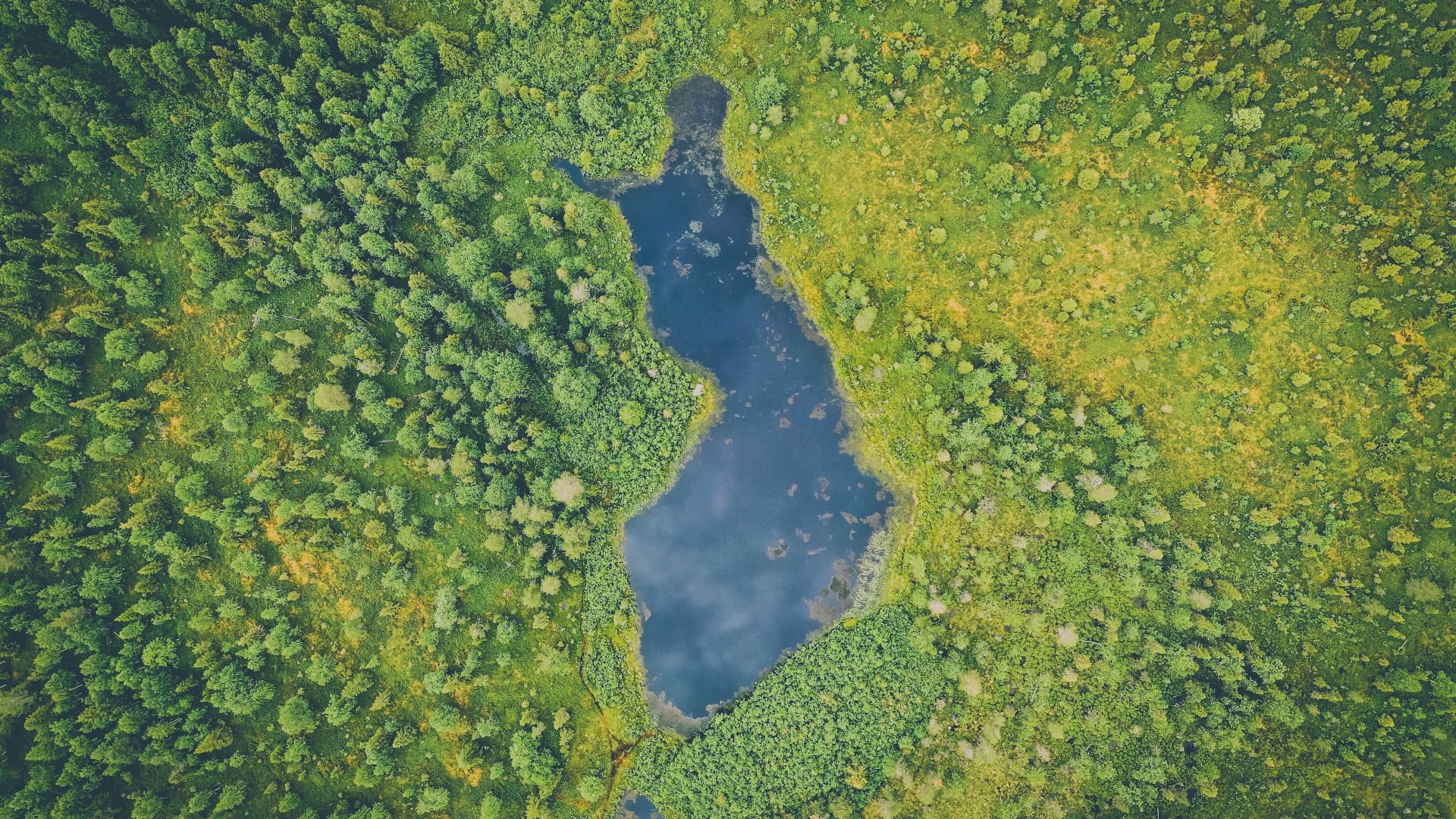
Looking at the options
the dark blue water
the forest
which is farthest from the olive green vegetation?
the dark blue water

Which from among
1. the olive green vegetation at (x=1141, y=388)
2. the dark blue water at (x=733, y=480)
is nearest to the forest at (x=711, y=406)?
the olive green vegetation at (x=1141, y=388)

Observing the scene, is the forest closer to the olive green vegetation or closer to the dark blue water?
the olive green vegetation

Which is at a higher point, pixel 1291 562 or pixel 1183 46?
pixel 1183 46

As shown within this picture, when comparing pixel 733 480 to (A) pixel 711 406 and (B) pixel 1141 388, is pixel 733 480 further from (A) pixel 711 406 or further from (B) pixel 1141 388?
(B) pixel 1141 388

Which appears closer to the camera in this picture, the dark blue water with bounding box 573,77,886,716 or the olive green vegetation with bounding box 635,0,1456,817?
the olive green vegetation with bounding box 635,0,1456,817

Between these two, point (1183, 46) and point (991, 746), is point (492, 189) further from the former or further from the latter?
point (991, 746)

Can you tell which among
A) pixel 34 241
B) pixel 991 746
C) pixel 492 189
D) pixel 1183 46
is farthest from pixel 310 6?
pixel 991 746
